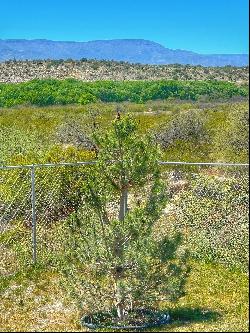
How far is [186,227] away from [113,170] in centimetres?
395

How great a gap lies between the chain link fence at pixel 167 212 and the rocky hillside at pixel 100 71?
7079 centimetres

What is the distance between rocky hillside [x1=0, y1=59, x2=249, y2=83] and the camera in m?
83.8

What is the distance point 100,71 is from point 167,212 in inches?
3286

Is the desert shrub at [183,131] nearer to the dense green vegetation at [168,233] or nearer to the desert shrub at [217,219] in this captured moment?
the dense green vegetation at [168,233]

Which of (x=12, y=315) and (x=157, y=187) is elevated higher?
(x=157, y=187)

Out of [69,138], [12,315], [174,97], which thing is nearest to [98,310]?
[12,315]

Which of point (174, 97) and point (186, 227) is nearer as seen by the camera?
point (186, 227)

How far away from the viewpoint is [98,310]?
6621mm

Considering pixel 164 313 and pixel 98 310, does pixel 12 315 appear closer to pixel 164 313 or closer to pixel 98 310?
pixel 98 310

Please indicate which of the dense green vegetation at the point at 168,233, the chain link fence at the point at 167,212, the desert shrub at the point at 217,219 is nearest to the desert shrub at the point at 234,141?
the dense green vegetation at the point at 168,233

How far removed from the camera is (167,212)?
10.3 m

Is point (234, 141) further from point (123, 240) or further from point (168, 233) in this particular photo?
point (123, 240)

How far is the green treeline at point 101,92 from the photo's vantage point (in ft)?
208

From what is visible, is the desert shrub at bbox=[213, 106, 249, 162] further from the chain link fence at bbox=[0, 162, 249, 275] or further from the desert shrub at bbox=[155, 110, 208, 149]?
the chain link fence at bbox=[0, 162, 249, 275]
